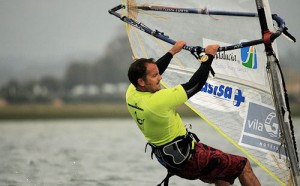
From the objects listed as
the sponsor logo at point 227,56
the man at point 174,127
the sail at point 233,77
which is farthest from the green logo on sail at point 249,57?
the man at point 174,127

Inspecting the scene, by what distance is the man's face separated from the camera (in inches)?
291

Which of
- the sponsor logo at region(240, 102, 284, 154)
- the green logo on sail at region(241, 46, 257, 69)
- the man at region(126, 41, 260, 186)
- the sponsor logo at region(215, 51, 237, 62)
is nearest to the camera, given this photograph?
the man at region(126, 41, 260, 186)

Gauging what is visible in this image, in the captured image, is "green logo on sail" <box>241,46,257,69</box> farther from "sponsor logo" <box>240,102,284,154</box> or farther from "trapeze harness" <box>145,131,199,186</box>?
"trapeze harness" <box>145,131,199,186</box>

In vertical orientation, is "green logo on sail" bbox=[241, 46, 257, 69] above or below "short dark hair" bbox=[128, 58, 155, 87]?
below

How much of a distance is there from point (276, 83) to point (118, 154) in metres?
10.1

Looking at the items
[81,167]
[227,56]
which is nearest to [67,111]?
[81,167]

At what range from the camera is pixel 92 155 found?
57.1 feet

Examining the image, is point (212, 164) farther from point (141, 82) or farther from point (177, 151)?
point (141, 82)

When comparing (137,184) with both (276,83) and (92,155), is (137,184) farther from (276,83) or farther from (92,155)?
(92,155)

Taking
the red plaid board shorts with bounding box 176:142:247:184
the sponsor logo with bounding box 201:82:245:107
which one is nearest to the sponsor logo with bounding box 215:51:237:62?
the sponsor logo with bounding box 201:82:245:107

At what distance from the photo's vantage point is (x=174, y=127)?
7648 mm

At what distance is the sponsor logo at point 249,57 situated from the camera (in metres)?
8.67

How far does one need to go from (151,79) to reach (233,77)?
65.5 inches

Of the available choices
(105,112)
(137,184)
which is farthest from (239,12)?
(105,112)
